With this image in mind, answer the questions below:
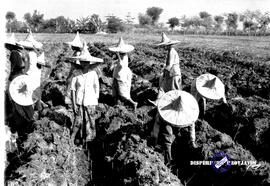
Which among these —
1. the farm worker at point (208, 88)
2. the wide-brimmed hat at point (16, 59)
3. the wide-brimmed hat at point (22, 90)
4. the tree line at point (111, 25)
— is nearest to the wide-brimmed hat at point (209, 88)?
the farm worker at point (208, 88)

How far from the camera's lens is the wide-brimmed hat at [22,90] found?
16.4 feet

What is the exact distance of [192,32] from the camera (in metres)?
25.1

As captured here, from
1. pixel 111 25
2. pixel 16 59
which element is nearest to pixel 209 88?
pixel 16 59

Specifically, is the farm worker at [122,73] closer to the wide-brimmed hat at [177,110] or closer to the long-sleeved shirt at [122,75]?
the long-sleeved shirt at [122,75]

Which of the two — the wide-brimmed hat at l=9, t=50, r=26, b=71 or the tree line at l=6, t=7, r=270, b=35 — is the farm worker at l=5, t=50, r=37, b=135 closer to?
the wide-brimmed hat at l=9, t=50, r=26, b=71

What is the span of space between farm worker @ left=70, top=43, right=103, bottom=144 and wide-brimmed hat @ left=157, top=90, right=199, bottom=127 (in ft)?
4.24

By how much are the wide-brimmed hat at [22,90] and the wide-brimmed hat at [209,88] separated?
2.82 meters

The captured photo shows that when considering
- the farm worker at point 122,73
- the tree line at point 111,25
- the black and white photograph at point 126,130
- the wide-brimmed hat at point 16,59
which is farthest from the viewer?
the tree line at point 111,25

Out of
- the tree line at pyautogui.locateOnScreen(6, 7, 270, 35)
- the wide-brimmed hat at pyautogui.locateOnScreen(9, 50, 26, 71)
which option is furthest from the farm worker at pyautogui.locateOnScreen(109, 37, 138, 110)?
the tree line at pyautogui.locateOnScreen(6, 7, 270, 35)

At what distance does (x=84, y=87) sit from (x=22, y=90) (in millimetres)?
1090

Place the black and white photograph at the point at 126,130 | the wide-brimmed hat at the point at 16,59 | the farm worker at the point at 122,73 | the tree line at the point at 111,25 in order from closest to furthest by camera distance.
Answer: the black and white photograph at the point at 126,130 < the wide-brimmed hat at the point at 16,59 < the farm worker at the point at 122,73 < the tree line at the point at 111,25

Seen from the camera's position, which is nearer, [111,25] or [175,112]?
[175,112]

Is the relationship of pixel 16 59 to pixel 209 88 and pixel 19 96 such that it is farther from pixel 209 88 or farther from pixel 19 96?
pixel 209 88

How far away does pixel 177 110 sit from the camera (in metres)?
4.10
